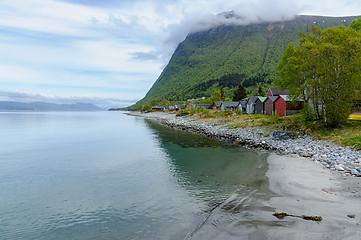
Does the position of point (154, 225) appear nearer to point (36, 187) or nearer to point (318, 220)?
point (318, 220)

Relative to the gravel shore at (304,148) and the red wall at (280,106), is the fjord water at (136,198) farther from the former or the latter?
the red wall at (280,106)

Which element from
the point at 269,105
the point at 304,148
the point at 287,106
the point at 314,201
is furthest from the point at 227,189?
the point at 269,105

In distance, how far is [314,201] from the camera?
10578mm

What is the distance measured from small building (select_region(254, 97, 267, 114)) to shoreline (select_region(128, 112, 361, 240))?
34.5 meters

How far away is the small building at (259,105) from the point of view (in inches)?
2169

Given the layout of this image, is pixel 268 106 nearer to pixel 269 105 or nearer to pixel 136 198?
pixel 269 105

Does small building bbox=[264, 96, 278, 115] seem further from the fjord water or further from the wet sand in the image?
the wet sand

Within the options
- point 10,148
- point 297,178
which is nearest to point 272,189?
point 297,178

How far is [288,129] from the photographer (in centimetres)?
2880

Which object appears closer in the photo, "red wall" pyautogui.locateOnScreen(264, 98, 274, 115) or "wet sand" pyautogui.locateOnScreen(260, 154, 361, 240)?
"wet sand" pyautogui.locateOnScreen(260, 154, 361, 240)

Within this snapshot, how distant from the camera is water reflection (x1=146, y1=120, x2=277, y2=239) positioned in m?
8.77

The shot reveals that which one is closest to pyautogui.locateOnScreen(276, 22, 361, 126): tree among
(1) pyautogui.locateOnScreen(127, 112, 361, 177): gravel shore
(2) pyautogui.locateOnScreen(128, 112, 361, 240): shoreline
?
(1) pyautogui.locateOnScreen(127, 112, 361, 177): gravel shore

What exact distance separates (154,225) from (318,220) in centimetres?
748

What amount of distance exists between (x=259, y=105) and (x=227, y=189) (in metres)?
48.9
